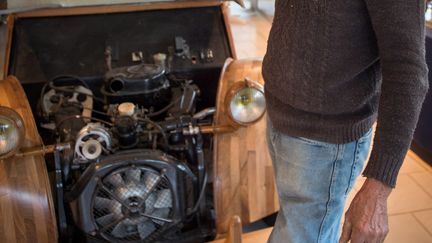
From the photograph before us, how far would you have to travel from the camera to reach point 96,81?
182 cm

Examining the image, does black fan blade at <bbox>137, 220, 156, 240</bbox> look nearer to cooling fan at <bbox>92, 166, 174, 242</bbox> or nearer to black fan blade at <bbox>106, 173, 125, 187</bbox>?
cooling fan at <bbox>92, 166, 174, 242</bbox>

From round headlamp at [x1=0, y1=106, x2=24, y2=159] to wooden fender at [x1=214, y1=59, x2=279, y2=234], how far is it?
619 millimetres

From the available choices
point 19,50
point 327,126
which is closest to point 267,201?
point 327,126

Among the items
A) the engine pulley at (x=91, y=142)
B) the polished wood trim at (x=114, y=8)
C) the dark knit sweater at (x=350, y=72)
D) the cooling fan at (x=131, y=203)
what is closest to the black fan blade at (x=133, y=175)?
the cooling fan at (x=131, y=203)

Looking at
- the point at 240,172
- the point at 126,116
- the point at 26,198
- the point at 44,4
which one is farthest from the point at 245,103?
the point at 44,4

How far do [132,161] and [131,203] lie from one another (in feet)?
0.46

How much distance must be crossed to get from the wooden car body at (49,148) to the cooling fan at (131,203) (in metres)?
0.16

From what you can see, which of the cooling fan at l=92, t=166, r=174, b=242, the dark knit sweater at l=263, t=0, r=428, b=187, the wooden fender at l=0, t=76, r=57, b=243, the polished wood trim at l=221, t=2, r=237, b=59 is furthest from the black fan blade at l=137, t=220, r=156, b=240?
the polished wood trim at l=221, t=2, r=237, b=59

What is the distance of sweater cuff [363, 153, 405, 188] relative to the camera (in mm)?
757

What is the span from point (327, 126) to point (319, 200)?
0.19 m

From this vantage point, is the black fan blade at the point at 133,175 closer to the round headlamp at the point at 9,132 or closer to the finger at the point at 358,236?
the round headlamp at the point at 9,132

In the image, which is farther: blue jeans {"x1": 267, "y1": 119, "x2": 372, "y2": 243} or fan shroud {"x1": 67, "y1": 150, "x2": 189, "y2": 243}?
fan shroud {"x1": 67, "y1": 150, "x2": 189, "y2": 243}

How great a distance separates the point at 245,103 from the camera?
1.47 m

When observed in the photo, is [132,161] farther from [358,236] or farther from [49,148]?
[358,236]
